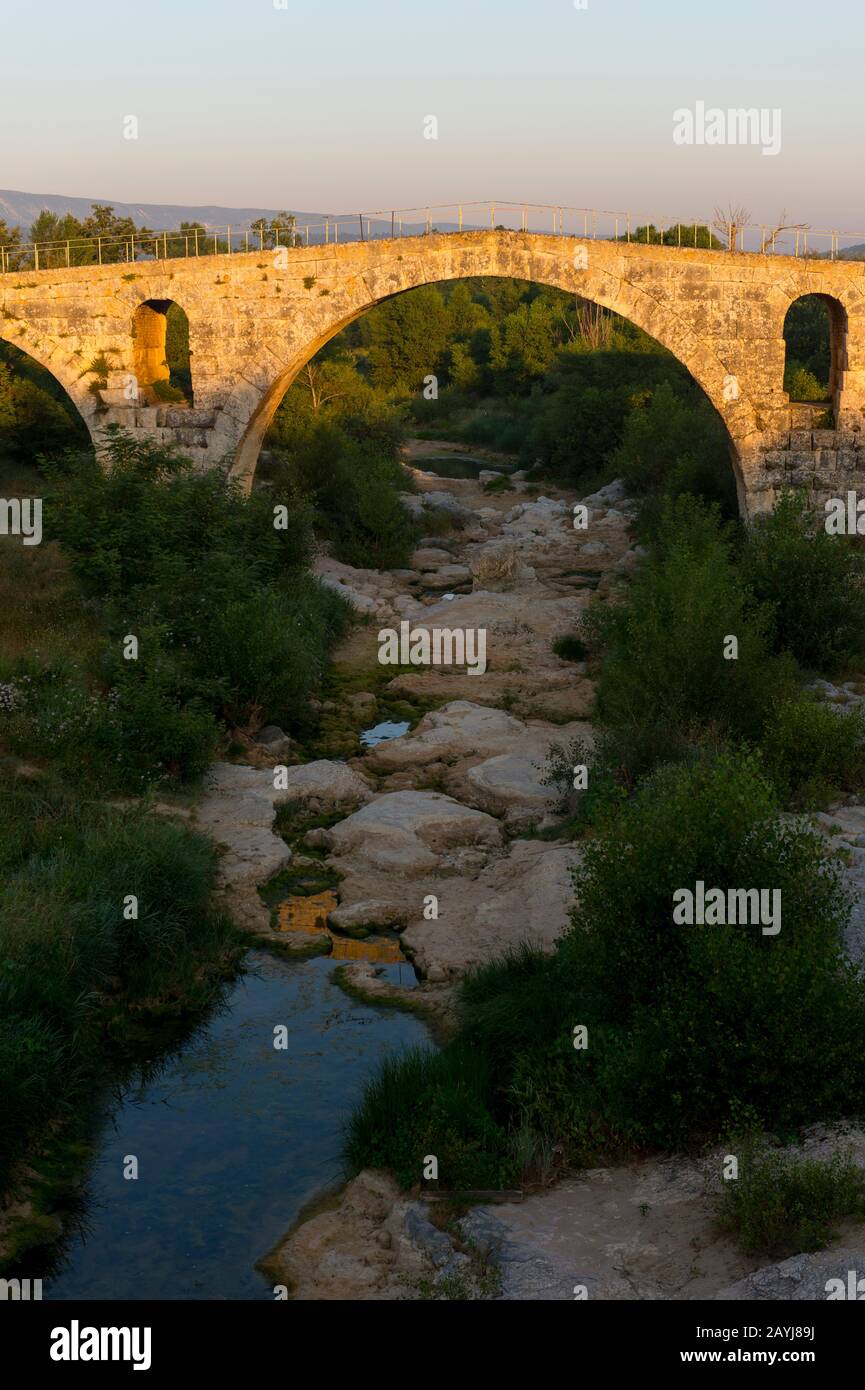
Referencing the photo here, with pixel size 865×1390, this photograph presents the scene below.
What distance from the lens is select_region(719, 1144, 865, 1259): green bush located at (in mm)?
5730

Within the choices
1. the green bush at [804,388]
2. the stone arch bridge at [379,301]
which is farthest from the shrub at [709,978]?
the green bush at [804,388]

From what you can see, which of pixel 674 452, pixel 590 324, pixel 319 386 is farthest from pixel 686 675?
pixel 590 324

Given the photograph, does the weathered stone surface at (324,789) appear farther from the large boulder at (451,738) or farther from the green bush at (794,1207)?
the green bush at (794,1207)

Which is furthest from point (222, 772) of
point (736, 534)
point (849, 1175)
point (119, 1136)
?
point (736, 534)

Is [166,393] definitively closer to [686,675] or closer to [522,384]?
[686,675]

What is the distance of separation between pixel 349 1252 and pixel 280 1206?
2.03 ft

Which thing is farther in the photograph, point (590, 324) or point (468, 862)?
point (590, 324)

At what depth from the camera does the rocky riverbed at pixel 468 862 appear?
610cm

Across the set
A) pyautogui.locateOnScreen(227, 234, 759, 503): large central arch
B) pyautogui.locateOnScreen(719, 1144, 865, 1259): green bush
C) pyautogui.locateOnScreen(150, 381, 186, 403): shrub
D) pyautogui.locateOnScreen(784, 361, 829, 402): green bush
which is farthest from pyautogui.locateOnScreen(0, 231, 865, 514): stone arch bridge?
pyautogui.locateOnScreen(719, 1144, 865, 1259): green bush

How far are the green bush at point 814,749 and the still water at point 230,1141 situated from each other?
13.1ft

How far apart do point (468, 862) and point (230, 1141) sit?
13.0 ft

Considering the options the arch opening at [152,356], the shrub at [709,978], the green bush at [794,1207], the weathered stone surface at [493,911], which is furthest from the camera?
the arch opening at [152,356]

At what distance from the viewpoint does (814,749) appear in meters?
11.6
